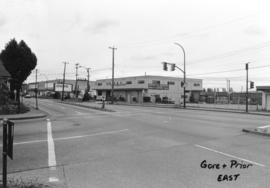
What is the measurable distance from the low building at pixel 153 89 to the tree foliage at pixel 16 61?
136ft

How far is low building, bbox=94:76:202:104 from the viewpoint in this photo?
3017 inches

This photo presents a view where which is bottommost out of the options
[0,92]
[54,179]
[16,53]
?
[54,179]

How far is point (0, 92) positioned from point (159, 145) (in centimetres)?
2118

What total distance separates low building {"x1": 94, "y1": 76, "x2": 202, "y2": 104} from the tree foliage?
41.4 meters

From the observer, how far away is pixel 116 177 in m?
6.11

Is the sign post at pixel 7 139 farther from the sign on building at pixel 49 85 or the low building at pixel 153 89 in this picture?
the sign on building at pixel 49 85

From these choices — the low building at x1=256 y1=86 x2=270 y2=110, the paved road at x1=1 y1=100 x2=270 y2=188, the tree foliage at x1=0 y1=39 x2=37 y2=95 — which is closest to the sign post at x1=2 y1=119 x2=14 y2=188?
the paved road at x1=1 y1=100 x2=270 y2=188

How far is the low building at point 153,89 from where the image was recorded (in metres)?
76.6

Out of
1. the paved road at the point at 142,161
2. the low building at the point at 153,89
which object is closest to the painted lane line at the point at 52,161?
the paved road at the point at 142,161

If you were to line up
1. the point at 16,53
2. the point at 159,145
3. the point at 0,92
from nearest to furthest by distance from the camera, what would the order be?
1. the point at 159,145
2. the point at 0,92
3. the point at 16,53

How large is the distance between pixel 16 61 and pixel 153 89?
45643 mm

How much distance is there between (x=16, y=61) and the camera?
1464 inches

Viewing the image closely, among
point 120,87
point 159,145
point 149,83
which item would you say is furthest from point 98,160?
point 120,87

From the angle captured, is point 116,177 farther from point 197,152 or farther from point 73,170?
point 197,152
